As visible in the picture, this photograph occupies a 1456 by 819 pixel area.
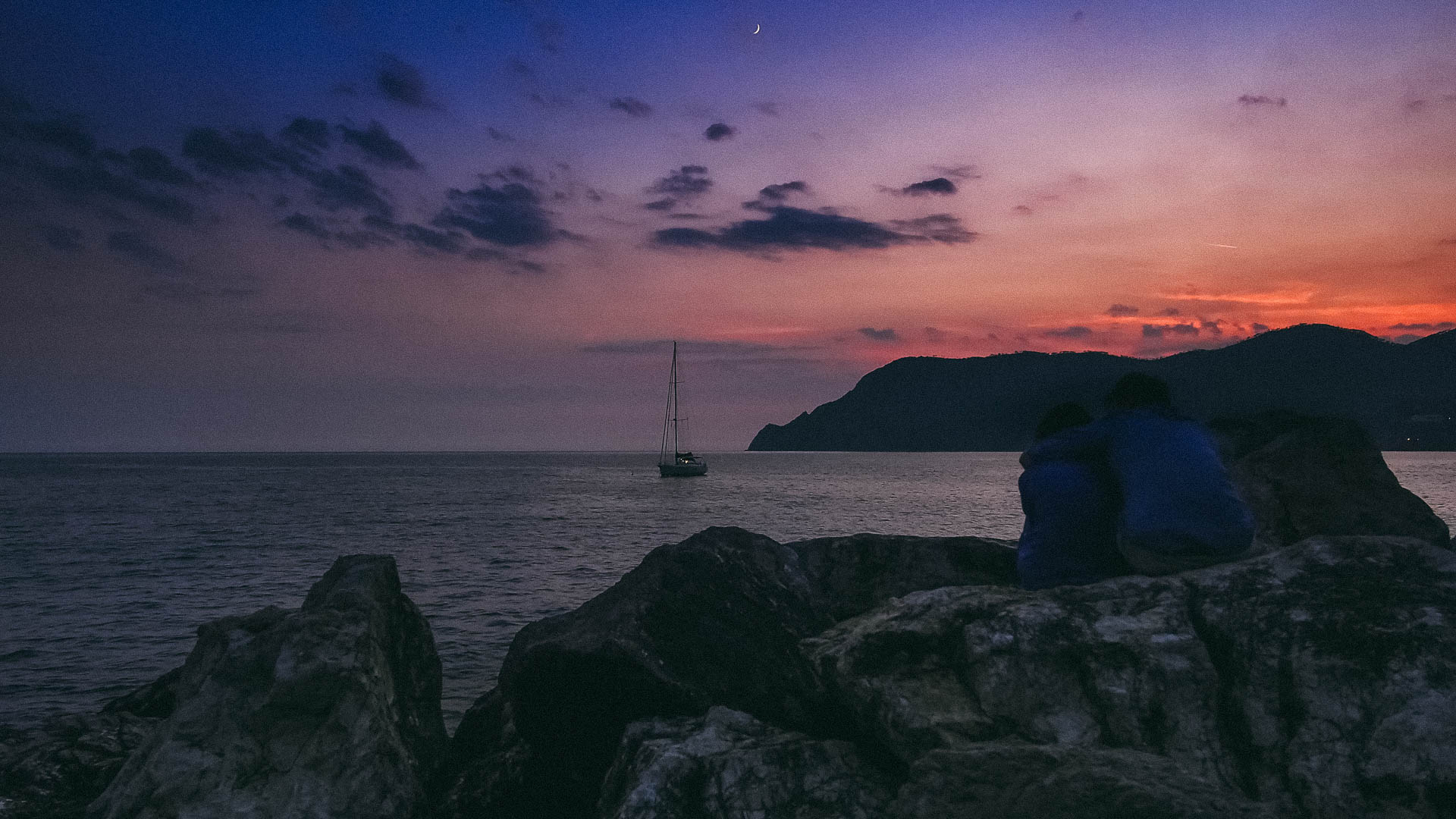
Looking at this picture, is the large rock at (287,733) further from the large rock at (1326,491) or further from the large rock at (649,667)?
the large rock at (1326,491)

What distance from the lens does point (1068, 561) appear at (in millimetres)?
5305


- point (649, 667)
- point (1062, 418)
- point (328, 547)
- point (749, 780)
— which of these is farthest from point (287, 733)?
point (328, 547)

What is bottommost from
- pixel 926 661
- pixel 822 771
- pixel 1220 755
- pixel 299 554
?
pixel 299 554

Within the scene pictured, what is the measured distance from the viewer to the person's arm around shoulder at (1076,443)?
206 inches

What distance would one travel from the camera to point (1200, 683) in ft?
12.9

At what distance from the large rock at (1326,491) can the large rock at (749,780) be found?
5.56 m

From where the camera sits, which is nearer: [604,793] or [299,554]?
[604,793]

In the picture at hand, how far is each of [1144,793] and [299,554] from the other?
1526 inches

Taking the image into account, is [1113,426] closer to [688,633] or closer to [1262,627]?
[1262,627]

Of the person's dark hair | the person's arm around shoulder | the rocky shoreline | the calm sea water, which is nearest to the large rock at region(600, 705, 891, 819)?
the rocky shoreline

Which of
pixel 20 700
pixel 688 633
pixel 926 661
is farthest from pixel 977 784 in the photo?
pixel 20 700

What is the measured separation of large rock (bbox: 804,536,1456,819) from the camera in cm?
328

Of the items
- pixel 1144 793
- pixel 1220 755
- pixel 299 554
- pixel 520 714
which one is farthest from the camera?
pixel 299 554

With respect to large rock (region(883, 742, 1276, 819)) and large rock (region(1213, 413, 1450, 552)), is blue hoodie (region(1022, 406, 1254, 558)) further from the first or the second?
large rock (region(1213, 413, 1450, 552))
